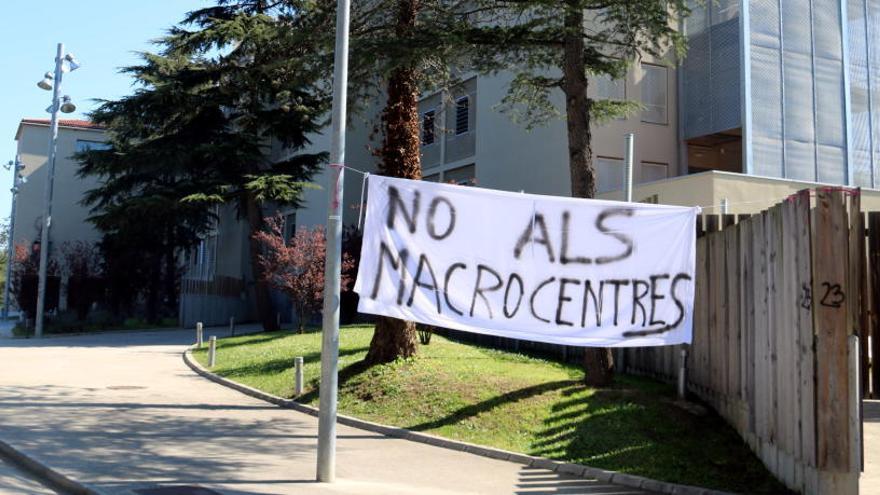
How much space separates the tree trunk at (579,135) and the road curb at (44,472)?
24.1 ft

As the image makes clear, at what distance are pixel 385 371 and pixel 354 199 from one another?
73.4 ft

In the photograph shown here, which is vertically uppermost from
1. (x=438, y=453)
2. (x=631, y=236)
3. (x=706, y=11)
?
(x=706, y=11)

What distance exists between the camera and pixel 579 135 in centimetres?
1281

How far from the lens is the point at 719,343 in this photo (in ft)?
33.4

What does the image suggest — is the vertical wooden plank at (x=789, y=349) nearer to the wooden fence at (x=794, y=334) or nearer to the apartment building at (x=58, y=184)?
the wooden fence at (x=794, y=334)

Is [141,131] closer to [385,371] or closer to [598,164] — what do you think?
[598,164]

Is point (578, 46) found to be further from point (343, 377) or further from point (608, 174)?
point (608, 174)

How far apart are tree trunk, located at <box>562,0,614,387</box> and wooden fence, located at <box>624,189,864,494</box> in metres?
1.82

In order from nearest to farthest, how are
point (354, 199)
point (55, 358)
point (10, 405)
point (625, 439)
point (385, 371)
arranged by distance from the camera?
point (625, 439)
point (10, 405)
point (385, 371)
point (55, 358)
point (354, 199)

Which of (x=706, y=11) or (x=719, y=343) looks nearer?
(x=719, y=343)

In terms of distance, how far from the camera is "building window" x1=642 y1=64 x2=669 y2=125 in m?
26.4

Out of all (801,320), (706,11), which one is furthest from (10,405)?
(706,11)

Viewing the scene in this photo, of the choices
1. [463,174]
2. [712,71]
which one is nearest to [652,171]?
[712,71]

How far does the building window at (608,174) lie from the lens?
25.5 meters
